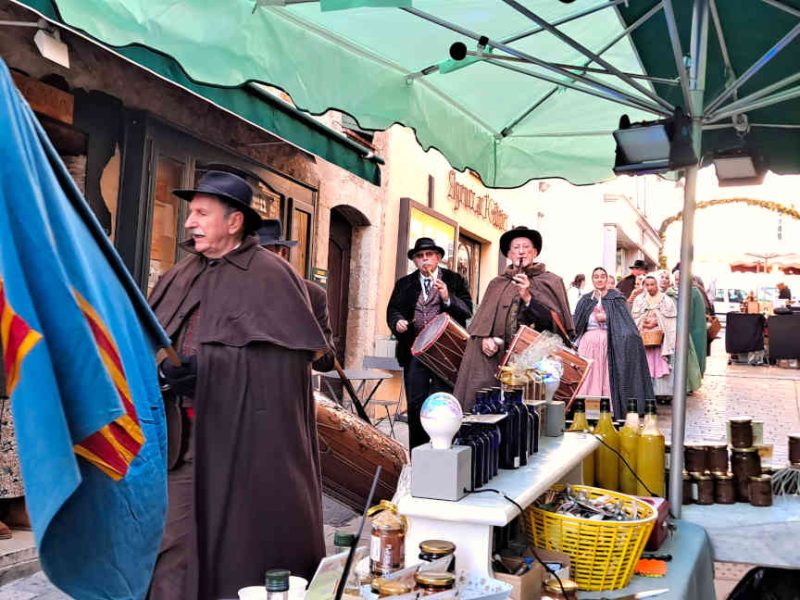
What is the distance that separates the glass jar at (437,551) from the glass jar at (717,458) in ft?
7.71

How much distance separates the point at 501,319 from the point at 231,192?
2.80m

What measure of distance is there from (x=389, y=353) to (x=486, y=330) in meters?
4.86

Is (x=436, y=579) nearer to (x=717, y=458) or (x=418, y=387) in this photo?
(x=717, y=458)

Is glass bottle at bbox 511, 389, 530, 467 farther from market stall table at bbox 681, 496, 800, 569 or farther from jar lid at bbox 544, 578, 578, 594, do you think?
market stall table at bbox 681, 496, 800, 569

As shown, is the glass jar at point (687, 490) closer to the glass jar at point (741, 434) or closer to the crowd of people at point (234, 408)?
the glass jar at point (741, 434)

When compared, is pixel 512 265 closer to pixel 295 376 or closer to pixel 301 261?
pixel 295 376

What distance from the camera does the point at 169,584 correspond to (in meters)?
2.99

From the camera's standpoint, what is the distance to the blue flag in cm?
104

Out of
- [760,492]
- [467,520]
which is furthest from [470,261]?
[467,520]

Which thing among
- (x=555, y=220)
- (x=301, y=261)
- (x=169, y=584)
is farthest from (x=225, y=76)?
(x=555, y=220)

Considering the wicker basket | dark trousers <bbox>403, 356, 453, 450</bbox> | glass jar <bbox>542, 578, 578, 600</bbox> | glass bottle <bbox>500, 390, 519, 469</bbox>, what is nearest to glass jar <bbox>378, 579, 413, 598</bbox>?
glass jar <bbox>542, 578, 578, 600</bbox>

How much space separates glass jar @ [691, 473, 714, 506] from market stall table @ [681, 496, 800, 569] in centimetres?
12

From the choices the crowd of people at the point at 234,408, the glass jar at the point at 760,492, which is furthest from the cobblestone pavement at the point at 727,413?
the crowd of people at the point at 234,408

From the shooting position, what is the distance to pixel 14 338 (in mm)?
1045
